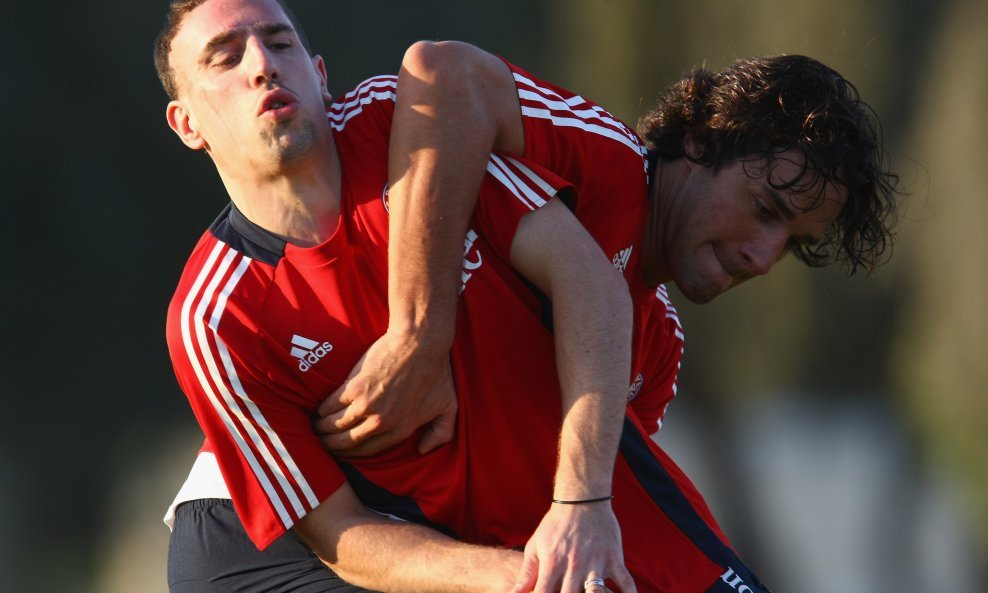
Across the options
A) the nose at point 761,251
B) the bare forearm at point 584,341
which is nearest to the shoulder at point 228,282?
the bare forearm at point 584,341

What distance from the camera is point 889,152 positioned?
3.46m

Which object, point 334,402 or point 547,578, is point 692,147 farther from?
point 547,578

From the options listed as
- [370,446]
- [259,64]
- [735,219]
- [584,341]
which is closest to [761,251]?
[735,219]

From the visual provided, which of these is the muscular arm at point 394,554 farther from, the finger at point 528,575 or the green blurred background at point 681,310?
the green blurred background at point 681,310

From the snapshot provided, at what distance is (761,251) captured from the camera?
8.18 feet

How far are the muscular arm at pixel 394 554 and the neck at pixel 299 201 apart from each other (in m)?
0.48

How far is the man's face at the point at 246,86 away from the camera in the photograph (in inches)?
85.3

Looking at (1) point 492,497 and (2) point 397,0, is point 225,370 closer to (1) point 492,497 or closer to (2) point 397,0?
(1) point 492,497

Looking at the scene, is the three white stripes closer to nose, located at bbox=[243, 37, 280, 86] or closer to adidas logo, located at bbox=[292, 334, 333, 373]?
adidas logo, located at bbox=[292, 334, 333, 373]

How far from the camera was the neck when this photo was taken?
2184 mm

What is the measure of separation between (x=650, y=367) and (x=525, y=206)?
2.62ft

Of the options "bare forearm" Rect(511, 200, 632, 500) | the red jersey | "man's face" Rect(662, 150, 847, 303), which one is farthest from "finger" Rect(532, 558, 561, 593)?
"man's face" Rect(662, 150, 847, 303)

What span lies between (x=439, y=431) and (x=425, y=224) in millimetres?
394

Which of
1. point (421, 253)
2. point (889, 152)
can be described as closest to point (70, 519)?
point (421, 253)
